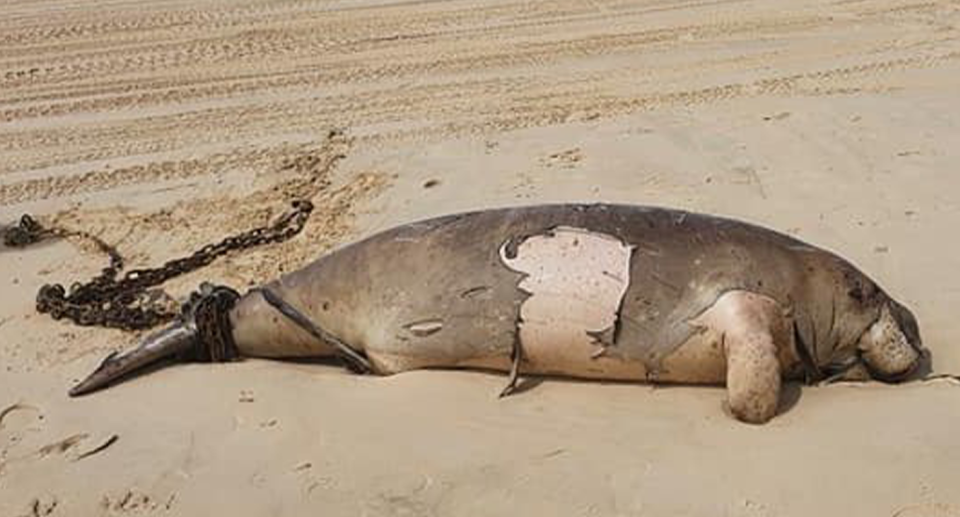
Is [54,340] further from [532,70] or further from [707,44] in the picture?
[707,44]

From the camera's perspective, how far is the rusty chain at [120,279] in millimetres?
5277

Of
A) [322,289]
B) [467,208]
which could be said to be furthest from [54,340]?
[467,208]

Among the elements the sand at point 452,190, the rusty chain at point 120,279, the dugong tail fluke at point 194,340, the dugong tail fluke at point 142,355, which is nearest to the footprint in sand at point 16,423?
the sand at point 452,190

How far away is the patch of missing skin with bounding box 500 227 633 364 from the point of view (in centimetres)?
418

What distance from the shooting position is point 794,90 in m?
8.31

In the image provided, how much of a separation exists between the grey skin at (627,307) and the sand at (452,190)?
12 centimetres

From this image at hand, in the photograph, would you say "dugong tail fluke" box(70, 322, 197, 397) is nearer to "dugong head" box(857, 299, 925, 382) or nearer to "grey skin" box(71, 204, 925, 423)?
"grey skin" box(71, 204, 925, 423)

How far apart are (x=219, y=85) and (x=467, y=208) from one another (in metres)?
3.76

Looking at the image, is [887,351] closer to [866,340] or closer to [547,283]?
[866,340]

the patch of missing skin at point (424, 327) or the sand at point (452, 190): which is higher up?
the patch of missing skin at point (424, 327)

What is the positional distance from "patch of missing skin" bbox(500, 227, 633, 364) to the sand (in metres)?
0.17

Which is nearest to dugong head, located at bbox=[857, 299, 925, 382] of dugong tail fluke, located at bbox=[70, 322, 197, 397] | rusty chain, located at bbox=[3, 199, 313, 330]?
dugong tail fluke, located at bbox=[70, 322, 197, 397]

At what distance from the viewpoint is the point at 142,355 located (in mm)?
4734

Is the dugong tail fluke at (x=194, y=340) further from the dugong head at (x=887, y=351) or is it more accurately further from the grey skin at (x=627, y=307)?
the dugong head at (x=887, y=351)
